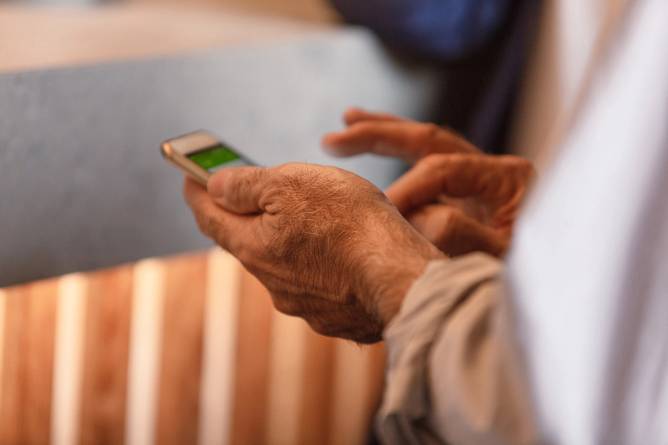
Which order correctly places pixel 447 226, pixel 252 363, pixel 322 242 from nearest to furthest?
pixel 322 242, pixel 447 226, pixel 252 363

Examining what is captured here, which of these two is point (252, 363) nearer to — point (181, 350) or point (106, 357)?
point (181, 350)

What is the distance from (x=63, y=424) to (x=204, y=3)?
46 centimetres

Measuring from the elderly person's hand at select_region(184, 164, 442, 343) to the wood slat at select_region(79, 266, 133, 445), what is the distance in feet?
1.22

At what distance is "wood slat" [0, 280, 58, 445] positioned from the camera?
86 cm

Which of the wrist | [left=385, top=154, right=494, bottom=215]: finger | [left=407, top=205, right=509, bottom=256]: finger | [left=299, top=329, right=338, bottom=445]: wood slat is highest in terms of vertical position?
the wrist

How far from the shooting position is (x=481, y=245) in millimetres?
632

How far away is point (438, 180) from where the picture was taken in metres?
0.65

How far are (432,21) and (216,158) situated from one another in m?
0.32

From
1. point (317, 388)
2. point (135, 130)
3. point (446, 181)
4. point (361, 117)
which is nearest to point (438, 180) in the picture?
point (446, 181)

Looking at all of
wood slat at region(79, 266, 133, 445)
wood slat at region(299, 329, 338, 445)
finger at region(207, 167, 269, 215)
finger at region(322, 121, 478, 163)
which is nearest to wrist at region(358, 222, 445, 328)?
finger at region(207, 167, 269, 215)

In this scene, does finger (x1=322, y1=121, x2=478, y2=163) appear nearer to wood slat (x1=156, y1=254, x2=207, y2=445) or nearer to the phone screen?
the phone screen

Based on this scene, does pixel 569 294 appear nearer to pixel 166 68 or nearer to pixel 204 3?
pixel 166 68

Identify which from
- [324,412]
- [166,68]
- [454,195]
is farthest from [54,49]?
→ [324,412]

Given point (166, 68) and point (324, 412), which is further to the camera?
point (324, 412)
